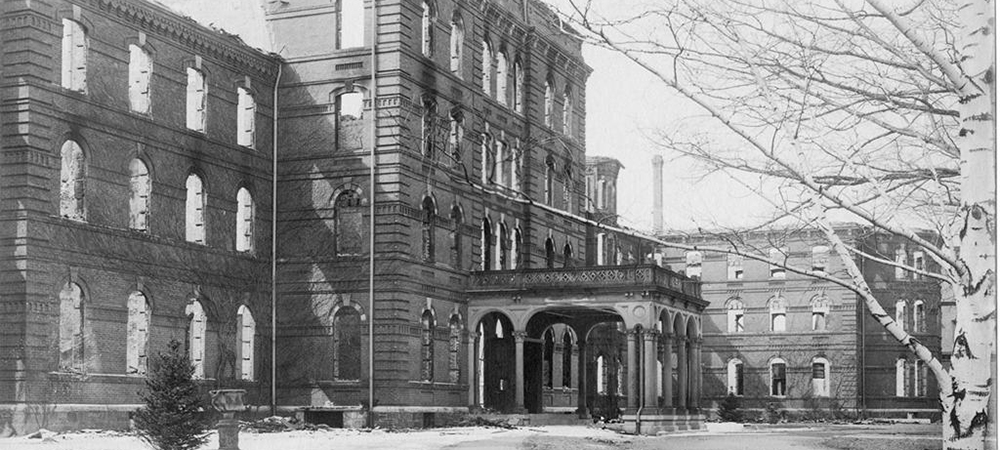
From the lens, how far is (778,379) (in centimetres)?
4316

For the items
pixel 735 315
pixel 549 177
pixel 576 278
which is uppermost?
pixel 549 177

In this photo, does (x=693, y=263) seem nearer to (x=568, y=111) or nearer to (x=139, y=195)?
(x=568, y=111)

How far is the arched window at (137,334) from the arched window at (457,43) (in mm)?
12463

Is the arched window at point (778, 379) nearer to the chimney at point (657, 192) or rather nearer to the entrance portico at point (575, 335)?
the entrance portico at point (575, 335)

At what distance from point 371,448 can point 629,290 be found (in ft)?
45.5

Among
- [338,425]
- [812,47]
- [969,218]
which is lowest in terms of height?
[338,425]

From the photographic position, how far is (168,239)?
17047 mm

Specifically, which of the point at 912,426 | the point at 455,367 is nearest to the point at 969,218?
the point at 912,426

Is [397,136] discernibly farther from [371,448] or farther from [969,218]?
[969,218]

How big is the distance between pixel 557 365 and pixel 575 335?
1.09m

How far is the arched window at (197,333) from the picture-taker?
16.8 metres

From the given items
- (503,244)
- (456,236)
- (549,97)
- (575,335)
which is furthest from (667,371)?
(549,97)

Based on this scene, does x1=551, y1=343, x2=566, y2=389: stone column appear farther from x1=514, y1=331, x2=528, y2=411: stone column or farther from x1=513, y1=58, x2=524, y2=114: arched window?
x1=513, y1=58, x2=524, y2=114: arched window

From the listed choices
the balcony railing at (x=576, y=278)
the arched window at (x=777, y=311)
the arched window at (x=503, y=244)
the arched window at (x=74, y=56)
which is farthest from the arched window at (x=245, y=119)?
the arched window at (x=777, y=311)
